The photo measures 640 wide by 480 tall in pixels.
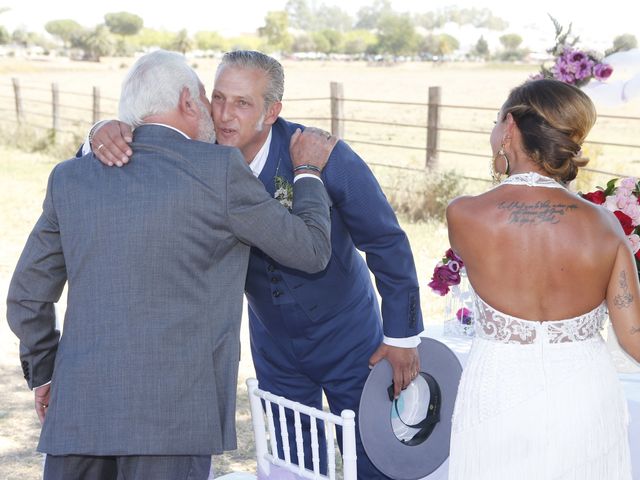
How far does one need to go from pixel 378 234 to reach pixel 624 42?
1.89 metres

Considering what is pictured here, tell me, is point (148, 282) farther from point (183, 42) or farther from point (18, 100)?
point (183, 42)

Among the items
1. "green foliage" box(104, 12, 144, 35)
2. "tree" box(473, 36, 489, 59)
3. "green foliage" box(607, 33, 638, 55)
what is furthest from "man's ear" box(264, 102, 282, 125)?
"green foliage" box(104, 12, 144, 35)

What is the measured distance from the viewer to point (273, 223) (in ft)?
7.64

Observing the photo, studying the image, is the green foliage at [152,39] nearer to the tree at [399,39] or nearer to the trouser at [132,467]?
the tree at [399,39]

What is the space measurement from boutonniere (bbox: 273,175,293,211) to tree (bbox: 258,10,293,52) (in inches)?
4228

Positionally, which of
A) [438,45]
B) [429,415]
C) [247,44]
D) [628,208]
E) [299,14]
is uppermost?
[299,14]

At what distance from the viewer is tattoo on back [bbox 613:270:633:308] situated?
2240mm

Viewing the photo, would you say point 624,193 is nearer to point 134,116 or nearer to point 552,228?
point 552,228

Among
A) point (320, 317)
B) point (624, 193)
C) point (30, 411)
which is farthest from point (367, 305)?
point (30, 411)

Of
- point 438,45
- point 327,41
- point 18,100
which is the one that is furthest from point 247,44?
point 18,100

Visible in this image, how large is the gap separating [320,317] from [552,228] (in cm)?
108

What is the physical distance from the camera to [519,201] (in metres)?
2.27

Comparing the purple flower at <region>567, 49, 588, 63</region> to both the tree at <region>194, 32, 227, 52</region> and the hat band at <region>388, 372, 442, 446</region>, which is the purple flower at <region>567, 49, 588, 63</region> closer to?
the hat band at <region>388, 372, 442, 446</region>

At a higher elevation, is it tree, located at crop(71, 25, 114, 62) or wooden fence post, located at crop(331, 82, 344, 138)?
tree, located at crop(71, 25, 114, 62)
